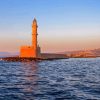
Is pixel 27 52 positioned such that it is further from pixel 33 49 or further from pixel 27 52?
pixel 33 49

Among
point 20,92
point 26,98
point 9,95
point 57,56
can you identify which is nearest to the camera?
point 26,98

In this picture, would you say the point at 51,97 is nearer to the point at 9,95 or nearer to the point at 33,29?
the point at 9,95

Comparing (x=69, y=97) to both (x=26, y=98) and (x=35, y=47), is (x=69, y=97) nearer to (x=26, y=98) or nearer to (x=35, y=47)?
(x=26, y=98)

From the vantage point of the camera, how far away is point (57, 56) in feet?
641

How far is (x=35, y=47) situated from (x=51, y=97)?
4403 inches

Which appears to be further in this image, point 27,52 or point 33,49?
point 27,52

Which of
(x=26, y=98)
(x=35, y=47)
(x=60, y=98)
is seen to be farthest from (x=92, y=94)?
(x=35, y=47)

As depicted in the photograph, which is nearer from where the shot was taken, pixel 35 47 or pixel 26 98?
pixel 26 98

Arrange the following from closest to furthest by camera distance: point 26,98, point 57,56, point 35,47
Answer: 1. point 26,98
2. point 35,47
3. point 57,56

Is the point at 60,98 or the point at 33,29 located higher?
the point at 33,29

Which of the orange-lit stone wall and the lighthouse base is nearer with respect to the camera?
the lighthouse base

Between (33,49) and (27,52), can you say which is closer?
(33,49)

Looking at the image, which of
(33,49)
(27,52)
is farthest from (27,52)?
(33,49)

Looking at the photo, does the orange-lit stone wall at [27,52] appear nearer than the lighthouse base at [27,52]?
No
